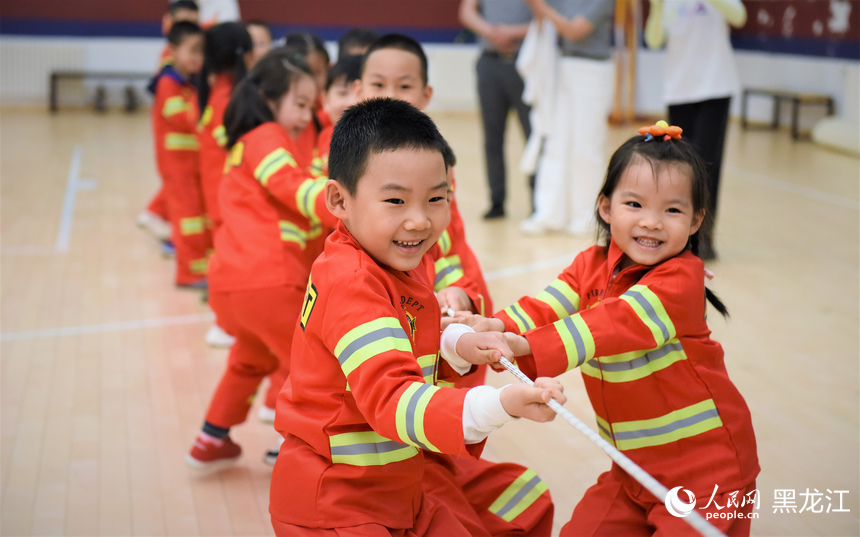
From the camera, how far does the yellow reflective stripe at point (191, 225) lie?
155 inches

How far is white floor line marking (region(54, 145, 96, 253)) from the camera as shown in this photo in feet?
14.9

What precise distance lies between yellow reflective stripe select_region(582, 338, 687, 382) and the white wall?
24.8 feet

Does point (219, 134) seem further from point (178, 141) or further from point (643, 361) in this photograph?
point (643, 361)

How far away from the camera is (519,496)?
1.63 meters

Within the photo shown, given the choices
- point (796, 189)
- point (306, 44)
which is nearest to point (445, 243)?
point (306, 44)

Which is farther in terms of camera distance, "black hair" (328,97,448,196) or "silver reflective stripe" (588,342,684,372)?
"silver reflective stripe" (588,342,684,372)

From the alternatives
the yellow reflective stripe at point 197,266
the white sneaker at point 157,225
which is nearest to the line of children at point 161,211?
the white sneaker at point 157,225

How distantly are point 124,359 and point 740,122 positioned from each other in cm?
771

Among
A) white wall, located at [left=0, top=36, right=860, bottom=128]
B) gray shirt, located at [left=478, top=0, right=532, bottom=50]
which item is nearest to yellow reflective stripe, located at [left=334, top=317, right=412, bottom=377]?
gray shirt, located at [left=478, top=0, right=532, bottom=50]

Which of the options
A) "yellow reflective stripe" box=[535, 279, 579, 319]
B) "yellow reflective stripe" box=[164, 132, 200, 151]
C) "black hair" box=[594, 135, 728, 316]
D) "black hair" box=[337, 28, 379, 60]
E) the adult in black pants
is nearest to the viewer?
"black hair" box=[594, 135, 728, 316]

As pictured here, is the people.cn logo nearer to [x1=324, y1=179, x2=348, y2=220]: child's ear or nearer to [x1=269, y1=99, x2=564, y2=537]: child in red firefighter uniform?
[x1=269, y1=99, x2=564, y2=537]: child in red firefighter uniform

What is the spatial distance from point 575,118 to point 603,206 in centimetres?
323

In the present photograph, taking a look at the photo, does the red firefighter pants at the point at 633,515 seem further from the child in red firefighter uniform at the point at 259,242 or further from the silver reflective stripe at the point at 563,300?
the child in red firefighter uniform at the point at 259,242

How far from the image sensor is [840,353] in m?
2.97
